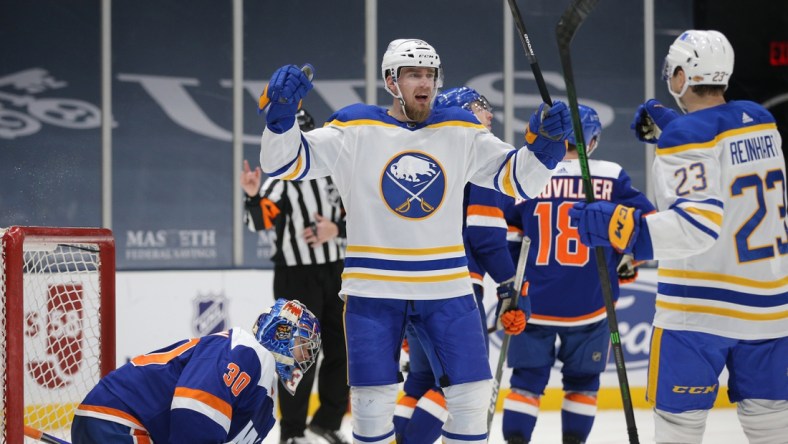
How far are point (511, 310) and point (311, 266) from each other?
1.21m

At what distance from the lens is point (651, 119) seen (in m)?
3.05

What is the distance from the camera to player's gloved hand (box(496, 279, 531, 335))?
349 centimetres

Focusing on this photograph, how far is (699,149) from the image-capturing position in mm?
2496

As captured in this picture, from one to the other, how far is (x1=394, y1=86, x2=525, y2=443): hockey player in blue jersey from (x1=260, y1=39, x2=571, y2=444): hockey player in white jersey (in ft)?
1.71

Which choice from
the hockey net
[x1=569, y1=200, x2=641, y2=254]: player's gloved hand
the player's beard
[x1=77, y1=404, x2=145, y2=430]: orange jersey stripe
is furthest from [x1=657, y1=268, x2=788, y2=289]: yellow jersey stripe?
the hockey net

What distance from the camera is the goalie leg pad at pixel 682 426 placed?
2.59m

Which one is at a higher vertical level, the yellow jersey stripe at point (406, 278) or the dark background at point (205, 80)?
the dark background at point (205, 80)

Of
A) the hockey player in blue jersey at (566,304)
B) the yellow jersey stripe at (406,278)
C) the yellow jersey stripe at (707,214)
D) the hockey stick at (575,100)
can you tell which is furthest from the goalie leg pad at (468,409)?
the hockey player in blue jersey at (566,304)

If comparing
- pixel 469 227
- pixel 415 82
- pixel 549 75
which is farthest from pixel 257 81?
pixel 415 82

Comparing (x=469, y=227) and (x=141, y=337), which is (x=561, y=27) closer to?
(x=469, y=227)

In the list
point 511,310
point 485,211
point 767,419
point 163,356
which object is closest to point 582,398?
point 511,310

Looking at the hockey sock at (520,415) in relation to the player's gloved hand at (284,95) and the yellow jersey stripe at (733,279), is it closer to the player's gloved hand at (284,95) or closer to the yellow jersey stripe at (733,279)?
the yellow jersey stripe at (733,279)

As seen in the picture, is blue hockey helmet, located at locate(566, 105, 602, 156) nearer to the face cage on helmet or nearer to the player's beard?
the face cage on helmet

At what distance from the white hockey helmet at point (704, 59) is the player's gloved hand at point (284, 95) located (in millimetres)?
948
